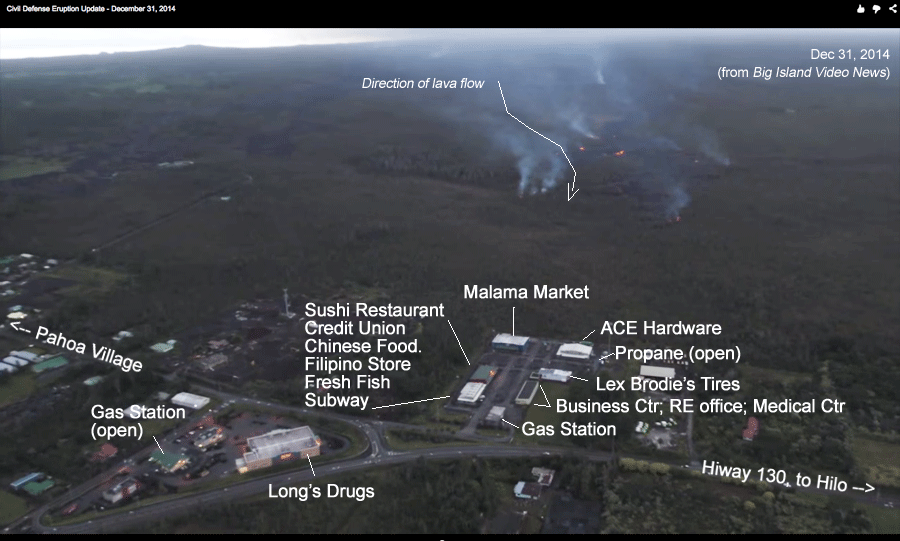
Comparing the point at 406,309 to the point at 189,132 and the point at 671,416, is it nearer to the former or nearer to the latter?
the point at 671,416

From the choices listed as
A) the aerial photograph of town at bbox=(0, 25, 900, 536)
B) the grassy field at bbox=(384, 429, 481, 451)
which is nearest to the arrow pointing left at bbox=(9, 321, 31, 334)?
the aerial photograph of town at bbox=(0, 25, 900, 536)

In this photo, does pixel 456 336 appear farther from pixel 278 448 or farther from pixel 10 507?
pixel 10 507

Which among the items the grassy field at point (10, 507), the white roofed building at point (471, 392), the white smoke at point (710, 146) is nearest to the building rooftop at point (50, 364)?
the grassy field at point (10, 507)

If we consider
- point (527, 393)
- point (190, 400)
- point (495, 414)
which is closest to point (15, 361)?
point (190, 400)

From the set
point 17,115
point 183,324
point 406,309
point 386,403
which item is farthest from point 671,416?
point 17,115
